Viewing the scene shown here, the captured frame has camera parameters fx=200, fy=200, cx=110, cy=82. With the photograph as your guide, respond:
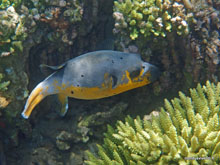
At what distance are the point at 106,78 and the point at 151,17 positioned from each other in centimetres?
138

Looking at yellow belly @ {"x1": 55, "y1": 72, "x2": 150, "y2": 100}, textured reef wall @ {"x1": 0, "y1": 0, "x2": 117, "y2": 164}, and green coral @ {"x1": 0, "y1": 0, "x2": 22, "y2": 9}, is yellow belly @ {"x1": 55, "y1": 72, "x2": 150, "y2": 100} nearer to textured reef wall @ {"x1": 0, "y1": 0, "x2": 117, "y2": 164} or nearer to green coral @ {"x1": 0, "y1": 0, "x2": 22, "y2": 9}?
textured reef wall @ {"x1": 0, "y1": 0, "x2": 117, "y2": 164}

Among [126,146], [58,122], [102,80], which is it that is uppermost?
[102,80]

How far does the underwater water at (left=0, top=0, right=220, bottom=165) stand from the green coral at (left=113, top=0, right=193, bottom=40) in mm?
18

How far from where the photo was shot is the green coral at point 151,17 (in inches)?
137

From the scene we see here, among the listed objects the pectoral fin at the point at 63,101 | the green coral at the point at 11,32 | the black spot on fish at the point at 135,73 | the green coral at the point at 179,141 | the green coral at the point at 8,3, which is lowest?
the pectoral fin at the point at 63,101

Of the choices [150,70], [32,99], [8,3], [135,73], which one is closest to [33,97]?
[32,99]

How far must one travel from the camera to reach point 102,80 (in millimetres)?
3230

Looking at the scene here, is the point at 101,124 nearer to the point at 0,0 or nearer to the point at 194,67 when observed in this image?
the point at 194,67

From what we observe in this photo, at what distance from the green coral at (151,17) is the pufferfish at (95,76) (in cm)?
59

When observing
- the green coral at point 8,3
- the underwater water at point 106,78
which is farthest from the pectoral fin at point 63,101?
the green coral at point 8,3

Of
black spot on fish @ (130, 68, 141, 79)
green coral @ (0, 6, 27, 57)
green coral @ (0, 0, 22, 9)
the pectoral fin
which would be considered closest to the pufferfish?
black spot on fish @ (130, 68, 141, 79)

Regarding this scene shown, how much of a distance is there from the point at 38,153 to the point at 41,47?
7.23 feet

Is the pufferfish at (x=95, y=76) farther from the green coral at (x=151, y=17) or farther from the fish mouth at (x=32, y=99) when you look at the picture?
the green coral at (x=151, y=17)

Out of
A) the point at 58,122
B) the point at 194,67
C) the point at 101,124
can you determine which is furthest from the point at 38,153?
the point at 194,67
